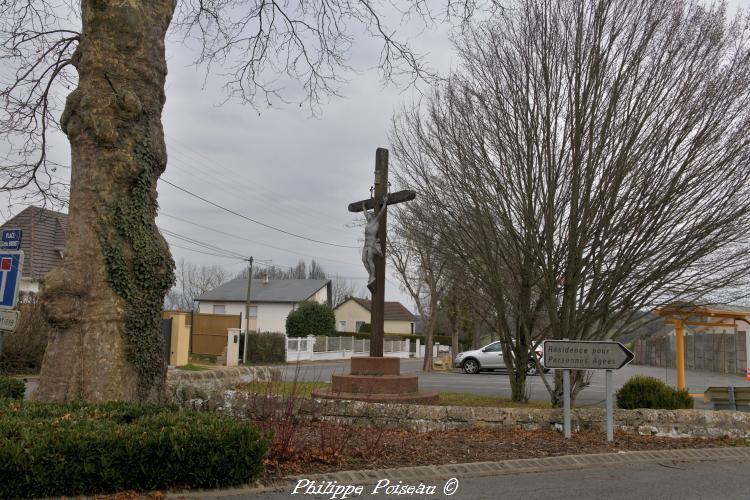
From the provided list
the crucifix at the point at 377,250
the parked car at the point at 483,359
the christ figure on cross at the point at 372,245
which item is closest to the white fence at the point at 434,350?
the parked car at the point at 483,359

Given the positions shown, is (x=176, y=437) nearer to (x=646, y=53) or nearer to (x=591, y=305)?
(x=591, y=305)

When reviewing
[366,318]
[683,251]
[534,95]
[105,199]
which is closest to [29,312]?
[105,199]

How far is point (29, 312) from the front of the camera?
19.5 m

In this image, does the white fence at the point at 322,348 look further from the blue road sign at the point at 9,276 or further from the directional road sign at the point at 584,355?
the directional road sign at the point at 584,355

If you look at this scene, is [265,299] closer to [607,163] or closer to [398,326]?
[398,326]

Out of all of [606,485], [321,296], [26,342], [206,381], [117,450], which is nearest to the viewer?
[117,450]

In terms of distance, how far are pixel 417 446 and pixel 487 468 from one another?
1.01 metres

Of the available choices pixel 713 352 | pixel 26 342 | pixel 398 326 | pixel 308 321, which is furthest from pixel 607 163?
pixel 398 326

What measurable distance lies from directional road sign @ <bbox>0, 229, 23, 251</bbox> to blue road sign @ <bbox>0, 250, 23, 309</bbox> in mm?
210

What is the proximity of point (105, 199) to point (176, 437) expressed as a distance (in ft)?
11.6

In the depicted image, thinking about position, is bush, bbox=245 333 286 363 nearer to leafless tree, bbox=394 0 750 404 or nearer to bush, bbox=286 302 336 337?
bush, bbox=286 302 336 337

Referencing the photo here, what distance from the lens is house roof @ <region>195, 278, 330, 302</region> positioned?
51.5m

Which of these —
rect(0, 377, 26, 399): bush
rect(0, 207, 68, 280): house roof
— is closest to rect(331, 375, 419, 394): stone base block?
rect(0, 377, 26, 399): bush

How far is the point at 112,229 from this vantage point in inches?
299
